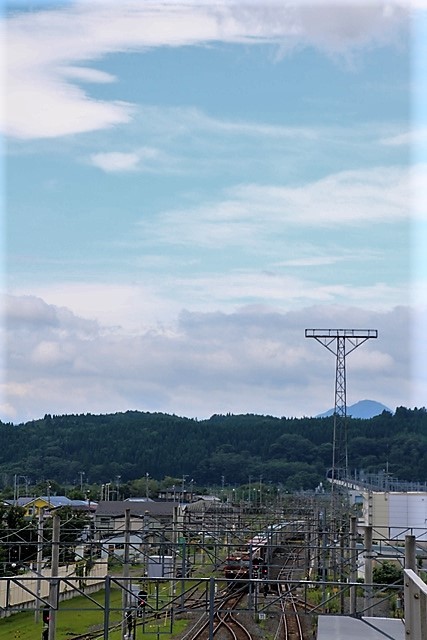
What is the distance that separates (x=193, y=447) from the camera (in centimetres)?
3412

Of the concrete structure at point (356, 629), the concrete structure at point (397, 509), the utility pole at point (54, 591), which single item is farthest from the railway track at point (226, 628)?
the concrete structure at point (397, 509)

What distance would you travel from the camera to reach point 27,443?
2738 centimetres

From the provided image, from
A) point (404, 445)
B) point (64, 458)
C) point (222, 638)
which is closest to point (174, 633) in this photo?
point (222, 638)

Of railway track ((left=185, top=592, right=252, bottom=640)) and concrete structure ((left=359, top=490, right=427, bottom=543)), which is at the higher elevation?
concrete structure ((left=359, top=490, right=427, bottom=543))

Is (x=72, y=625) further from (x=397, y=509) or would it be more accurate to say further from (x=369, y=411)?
(x=369, y=411)

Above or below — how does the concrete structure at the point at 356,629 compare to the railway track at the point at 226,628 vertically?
above

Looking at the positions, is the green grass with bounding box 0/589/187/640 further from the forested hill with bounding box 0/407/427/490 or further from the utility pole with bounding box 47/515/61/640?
the forested hill with bounding box 0/407/427/490

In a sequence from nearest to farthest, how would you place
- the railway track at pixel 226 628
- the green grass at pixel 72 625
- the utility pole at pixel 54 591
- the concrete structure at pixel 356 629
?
the concrete structure at pixel 356 629, the utility pole at pixel 54 591, the railway track at pixel 226 628, the green grass at pixel 72 625

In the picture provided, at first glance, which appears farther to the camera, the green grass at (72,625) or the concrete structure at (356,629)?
the green grass at (72,625)

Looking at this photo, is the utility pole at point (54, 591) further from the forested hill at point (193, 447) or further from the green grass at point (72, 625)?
the forested hill at point (193, 447)

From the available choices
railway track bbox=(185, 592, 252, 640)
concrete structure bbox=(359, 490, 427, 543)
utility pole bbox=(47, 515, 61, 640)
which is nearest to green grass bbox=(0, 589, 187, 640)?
railway track bbox=(185, 592, 252, 640)

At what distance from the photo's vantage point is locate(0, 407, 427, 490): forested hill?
1120 inches

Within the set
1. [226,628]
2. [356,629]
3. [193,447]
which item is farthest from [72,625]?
[193,447]

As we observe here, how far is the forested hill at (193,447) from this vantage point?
28438 millimetres
